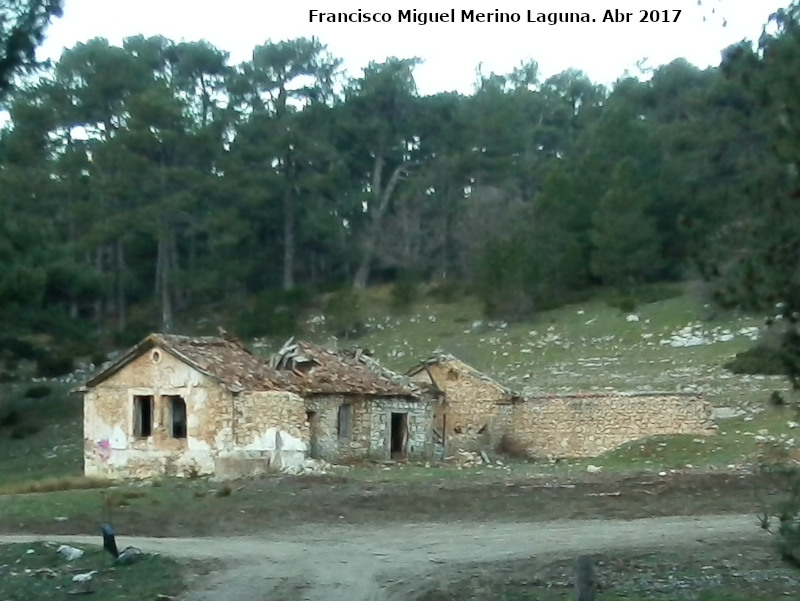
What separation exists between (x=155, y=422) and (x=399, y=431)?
6.94 meters

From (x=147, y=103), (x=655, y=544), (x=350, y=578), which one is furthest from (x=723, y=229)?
(x=147, y=103)

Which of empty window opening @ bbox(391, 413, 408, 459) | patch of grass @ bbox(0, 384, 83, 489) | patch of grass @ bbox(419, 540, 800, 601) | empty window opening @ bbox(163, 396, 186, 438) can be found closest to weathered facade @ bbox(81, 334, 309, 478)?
empty window opening @ bbox(163, 396, 186, 438)

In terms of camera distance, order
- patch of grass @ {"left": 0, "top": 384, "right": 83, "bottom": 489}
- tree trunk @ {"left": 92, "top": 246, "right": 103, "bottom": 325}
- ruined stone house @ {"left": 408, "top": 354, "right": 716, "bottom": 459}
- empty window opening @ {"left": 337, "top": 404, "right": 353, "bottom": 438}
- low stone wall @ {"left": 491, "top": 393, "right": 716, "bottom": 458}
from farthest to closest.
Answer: tree trunk @ {"left": 92, "top": 246, "right": 103, "bottom": 325}, patch of grass @ {"left": 0, "top": 384, "right": 83, "bottom": 489}, ruined stone house @ {"left": 408, "top": 354, "right": 716, "bottom": 459}, low stone wall @ {"left": 491, "top": 393, "right": 716, "bottom": 458}, empty window opening @ {"left": 337, "top": 404, "right": 353, "bottom": 438}

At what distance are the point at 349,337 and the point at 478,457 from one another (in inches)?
836

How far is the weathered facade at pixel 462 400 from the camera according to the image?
121ft

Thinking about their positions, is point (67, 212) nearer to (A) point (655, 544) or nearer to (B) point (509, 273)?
(B) point (509, 273)

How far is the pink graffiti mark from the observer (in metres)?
32.1

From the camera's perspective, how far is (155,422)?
31.6 m

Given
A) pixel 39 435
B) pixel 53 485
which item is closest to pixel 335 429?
pixel 53 485

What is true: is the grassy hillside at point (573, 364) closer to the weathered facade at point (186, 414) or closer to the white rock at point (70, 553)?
the weathered facade at point (186, 414)

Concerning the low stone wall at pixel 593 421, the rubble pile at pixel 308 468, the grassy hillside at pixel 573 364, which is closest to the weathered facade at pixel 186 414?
the rubble pile at pixel 308 468

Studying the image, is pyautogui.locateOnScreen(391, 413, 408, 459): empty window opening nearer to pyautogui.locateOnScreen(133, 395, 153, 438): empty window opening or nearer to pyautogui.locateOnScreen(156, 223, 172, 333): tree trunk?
pyautogui.locateOnScreen(133, 395, 153, 438): empty window opening

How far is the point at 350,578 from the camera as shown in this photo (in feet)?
52.9

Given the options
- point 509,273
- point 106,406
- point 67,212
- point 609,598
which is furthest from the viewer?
point 67,212
